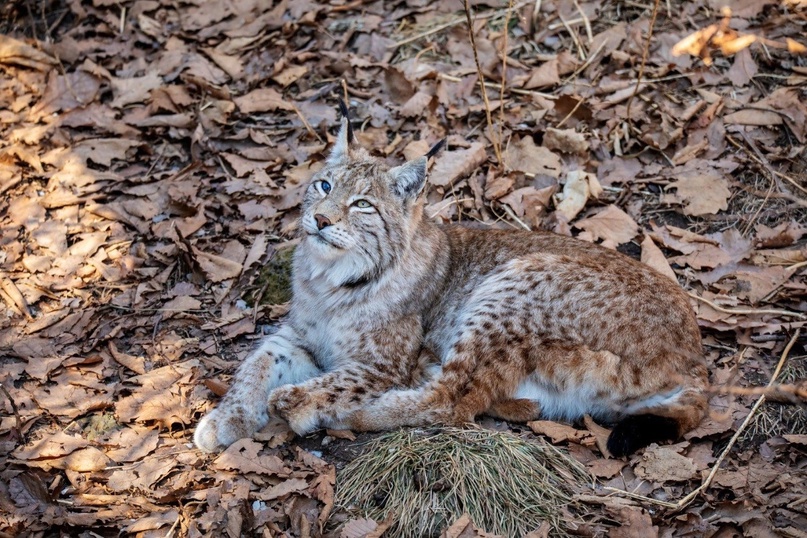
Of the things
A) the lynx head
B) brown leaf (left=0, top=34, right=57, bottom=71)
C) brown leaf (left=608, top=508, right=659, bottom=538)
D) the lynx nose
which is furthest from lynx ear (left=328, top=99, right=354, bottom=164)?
brown leaf (left=0, top=34, right=57, bottom=71)

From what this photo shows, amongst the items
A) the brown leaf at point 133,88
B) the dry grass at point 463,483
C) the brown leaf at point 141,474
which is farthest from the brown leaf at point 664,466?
the brown leaf at point 133,88

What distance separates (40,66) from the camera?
7516 millimetres

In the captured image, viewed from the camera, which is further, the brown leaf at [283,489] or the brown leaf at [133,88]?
the brown leaf at [133,88]

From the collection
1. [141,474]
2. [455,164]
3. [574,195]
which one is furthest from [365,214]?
[574,195]

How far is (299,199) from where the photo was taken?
250 inches

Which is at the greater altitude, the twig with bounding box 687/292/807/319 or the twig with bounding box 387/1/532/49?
the twig with bounding box 387/1/532/49

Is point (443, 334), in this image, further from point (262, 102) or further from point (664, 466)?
point (262, 102)

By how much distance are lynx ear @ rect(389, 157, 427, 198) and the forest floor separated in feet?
3.52

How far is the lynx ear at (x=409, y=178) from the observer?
16.0ft

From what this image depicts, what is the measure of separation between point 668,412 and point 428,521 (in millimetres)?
1449

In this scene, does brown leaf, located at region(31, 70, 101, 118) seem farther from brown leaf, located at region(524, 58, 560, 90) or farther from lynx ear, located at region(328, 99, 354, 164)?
brown leaf, located at region(524, 58, 560, 90)

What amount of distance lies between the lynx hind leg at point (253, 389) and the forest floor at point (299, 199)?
0.47 feet

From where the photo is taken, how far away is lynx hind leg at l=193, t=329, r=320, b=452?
15.0 feet

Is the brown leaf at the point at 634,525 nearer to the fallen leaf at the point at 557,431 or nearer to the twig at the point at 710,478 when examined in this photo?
the twig at the point at 710,478
